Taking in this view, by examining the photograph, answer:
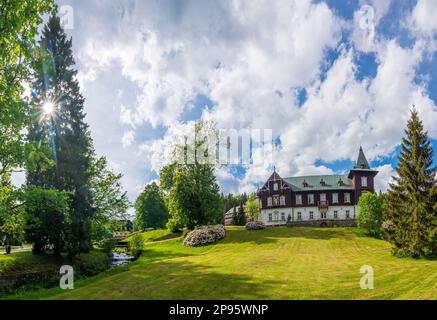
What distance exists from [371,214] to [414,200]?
18335mm

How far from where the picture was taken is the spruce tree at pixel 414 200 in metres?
23.7

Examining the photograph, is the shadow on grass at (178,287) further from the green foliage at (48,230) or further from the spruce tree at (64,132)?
the spruce tree at (64,132)

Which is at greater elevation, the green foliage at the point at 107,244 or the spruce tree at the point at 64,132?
the spruce tree at the point at 64,132

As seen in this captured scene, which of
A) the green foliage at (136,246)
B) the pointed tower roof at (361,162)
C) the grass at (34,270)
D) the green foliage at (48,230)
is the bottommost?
the green foliage at (136,246)

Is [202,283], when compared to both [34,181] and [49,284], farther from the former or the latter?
[34,181]

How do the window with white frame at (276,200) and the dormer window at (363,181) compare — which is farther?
the window with white frame at (276,200)

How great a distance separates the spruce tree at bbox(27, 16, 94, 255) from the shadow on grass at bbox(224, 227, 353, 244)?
18.1 metres

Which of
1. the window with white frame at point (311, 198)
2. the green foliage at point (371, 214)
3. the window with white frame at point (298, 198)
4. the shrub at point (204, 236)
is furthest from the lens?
the window with white frame at point (298, 198)

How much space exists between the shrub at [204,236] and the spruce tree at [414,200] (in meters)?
19.2

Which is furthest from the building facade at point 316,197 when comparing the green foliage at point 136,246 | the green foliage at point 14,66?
the green foliage at point 14,66

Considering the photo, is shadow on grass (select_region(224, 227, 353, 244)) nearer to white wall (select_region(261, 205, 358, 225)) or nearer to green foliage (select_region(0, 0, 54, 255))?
white wall (select_region(261, 205, 358, 225))
